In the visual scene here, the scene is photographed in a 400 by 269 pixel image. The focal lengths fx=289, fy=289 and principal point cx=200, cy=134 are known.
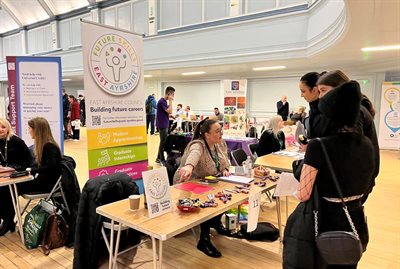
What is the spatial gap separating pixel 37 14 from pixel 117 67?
13.6 metres

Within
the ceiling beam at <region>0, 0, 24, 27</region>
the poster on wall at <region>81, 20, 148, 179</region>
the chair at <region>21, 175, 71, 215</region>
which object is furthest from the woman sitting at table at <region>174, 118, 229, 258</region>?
the ceiling beam at <region>0, 0, 24, 27</region>

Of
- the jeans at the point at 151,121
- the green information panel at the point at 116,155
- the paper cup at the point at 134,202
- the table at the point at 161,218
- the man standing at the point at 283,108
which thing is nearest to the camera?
the table at the point at 161,218

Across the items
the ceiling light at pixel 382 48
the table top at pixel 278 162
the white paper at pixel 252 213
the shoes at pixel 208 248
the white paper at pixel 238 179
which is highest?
the ceiling light at pixel 382 48

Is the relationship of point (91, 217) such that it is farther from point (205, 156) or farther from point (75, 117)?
point (75, 117)

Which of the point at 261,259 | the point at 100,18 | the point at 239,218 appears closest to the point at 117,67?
the point at 239,218

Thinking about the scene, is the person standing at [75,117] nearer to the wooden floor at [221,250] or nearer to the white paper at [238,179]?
the wooden floor at [221,250]

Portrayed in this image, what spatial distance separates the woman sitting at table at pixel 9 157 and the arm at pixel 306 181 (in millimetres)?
2891

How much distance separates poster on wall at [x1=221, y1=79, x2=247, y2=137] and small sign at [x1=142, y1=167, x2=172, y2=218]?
5314mm

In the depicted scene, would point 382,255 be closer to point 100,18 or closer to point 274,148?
point 274,148

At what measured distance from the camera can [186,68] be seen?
9148mm

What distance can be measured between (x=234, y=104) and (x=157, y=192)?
587cm

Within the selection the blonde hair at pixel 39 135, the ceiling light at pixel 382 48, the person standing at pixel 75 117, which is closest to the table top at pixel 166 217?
the blonde hair at pixel 39 135

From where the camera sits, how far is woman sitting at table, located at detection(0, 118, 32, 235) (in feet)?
9.85

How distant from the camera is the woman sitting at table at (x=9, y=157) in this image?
3.00 m
